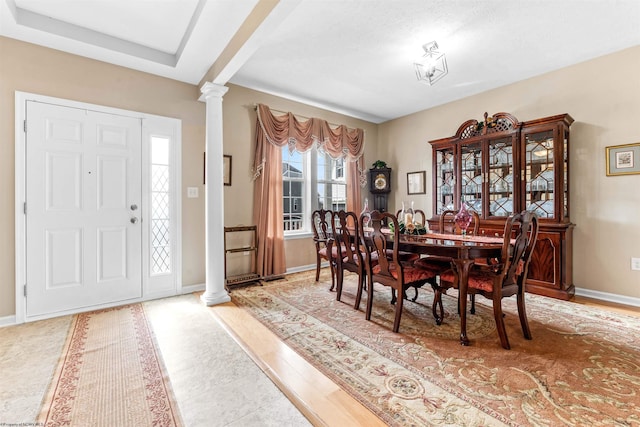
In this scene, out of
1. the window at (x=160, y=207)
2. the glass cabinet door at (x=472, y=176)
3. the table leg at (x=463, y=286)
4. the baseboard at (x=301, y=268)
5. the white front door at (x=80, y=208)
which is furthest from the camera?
the baseboard at (x=301, y=268)

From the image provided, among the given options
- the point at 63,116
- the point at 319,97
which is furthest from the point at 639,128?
the point at 63,116

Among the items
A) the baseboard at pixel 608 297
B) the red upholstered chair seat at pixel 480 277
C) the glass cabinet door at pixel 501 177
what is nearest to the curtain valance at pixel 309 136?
the glass cabinet door at pixel 501 177

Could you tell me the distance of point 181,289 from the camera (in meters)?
3.32

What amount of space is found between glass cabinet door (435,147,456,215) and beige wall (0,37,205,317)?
3.33 m

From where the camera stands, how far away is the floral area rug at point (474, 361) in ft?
4.74

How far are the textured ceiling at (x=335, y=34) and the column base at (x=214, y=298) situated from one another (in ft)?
7.37

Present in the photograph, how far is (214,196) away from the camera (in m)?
3.06

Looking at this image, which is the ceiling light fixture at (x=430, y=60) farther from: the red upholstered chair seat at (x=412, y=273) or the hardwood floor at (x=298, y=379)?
the hardwood floor at (x=298, y=379)

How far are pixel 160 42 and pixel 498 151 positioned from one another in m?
4.03

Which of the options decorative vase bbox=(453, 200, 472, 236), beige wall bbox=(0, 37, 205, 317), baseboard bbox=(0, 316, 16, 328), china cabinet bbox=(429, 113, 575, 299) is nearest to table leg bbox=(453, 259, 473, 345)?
decorative vase bbox=(453, 200, 472, 236)

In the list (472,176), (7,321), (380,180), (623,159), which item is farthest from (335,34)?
(7,321)

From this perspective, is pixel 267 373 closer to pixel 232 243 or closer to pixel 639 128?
pixel 232 243

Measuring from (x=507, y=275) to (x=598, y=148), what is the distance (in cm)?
228

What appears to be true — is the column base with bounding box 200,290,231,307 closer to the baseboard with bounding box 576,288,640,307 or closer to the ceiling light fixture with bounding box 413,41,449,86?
the ceiling light fixture with bounding box 413,41,449,86
